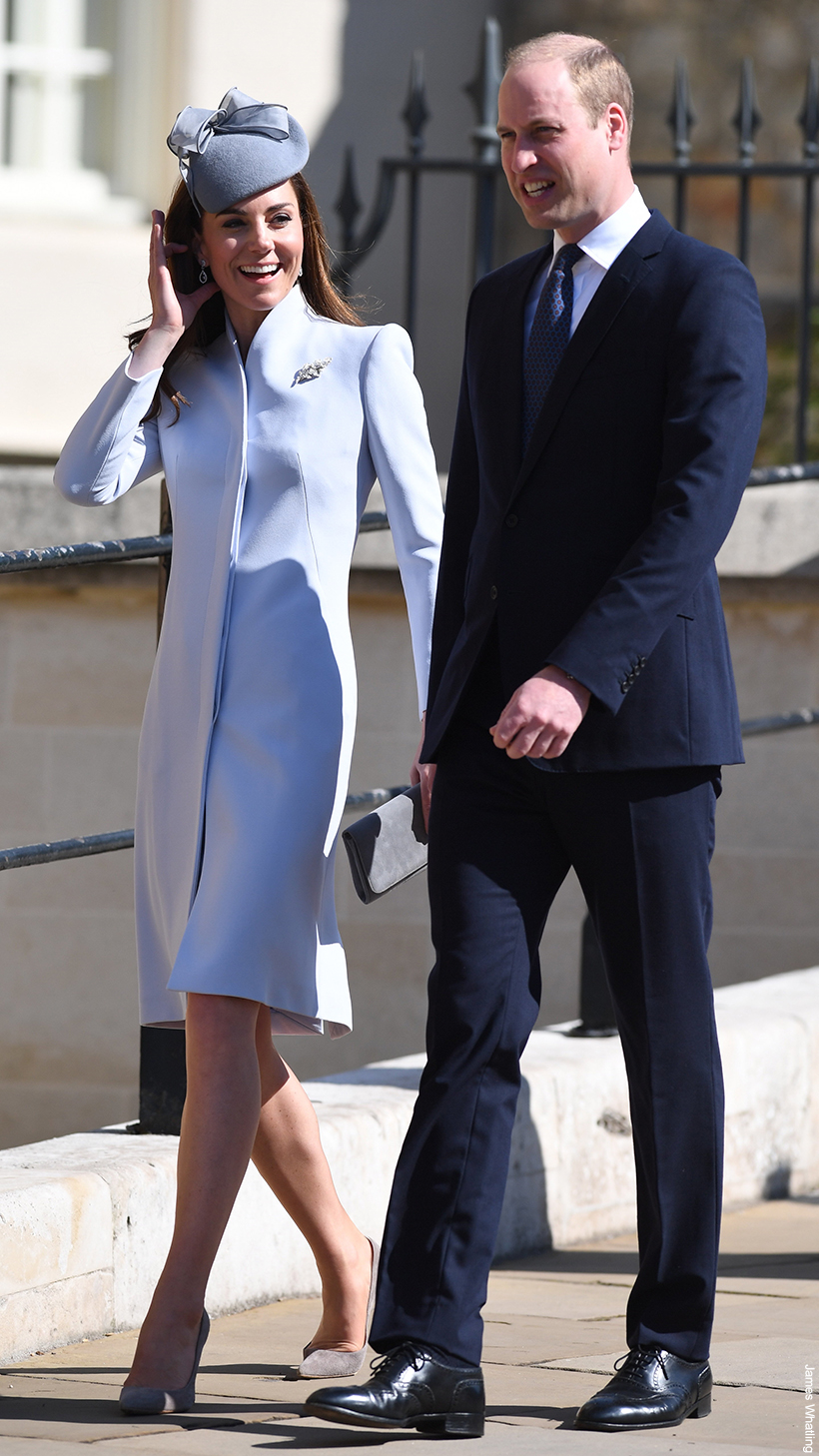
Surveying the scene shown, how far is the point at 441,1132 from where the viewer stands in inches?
115

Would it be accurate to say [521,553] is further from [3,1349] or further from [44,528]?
[44,528]

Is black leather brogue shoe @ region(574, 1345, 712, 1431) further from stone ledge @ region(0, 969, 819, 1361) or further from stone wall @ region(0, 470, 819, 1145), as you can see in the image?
stone wall @ region(0, 470, 819, 1145)

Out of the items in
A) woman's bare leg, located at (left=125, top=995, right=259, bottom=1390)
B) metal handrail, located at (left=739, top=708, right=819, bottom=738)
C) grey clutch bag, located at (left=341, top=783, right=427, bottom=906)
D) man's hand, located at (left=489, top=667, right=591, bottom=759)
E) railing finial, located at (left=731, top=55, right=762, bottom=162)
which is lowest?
woman's bare leg, located at (left=125, top=995, right=259, bottom=1390)

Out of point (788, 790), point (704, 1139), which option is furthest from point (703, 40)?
point (704, 1139)

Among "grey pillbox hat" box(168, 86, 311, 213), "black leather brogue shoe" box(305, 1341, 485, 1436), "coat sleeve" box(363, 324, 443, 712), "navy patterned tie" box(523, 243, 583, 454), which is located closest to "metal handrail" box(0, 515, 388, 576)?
"coat sleeve" box(363, 324, 443, 712)

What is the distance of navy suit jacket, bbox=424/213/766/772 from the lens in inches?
112

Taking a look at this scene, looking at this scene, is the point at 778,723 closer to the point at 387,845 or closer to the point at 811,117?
the point at 811,117

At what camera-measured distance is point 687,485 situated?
9.35 ft

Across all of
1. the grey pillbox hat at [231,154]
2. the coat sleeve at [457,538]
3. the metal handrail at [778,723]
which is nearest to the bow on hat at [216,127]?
the grey pillbox hat at [231,154]

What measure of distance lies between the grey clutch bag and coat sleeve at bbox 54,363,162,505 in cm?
60

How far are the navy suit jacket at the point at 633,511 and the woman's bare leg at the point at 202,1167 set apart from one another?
48 centimetres

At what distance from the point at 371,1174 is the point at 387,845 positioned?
909 millimetres

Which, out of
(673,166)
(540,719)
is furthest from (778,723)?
Answer: (540,719)

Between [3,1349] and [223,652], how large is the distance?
3.48 ft
